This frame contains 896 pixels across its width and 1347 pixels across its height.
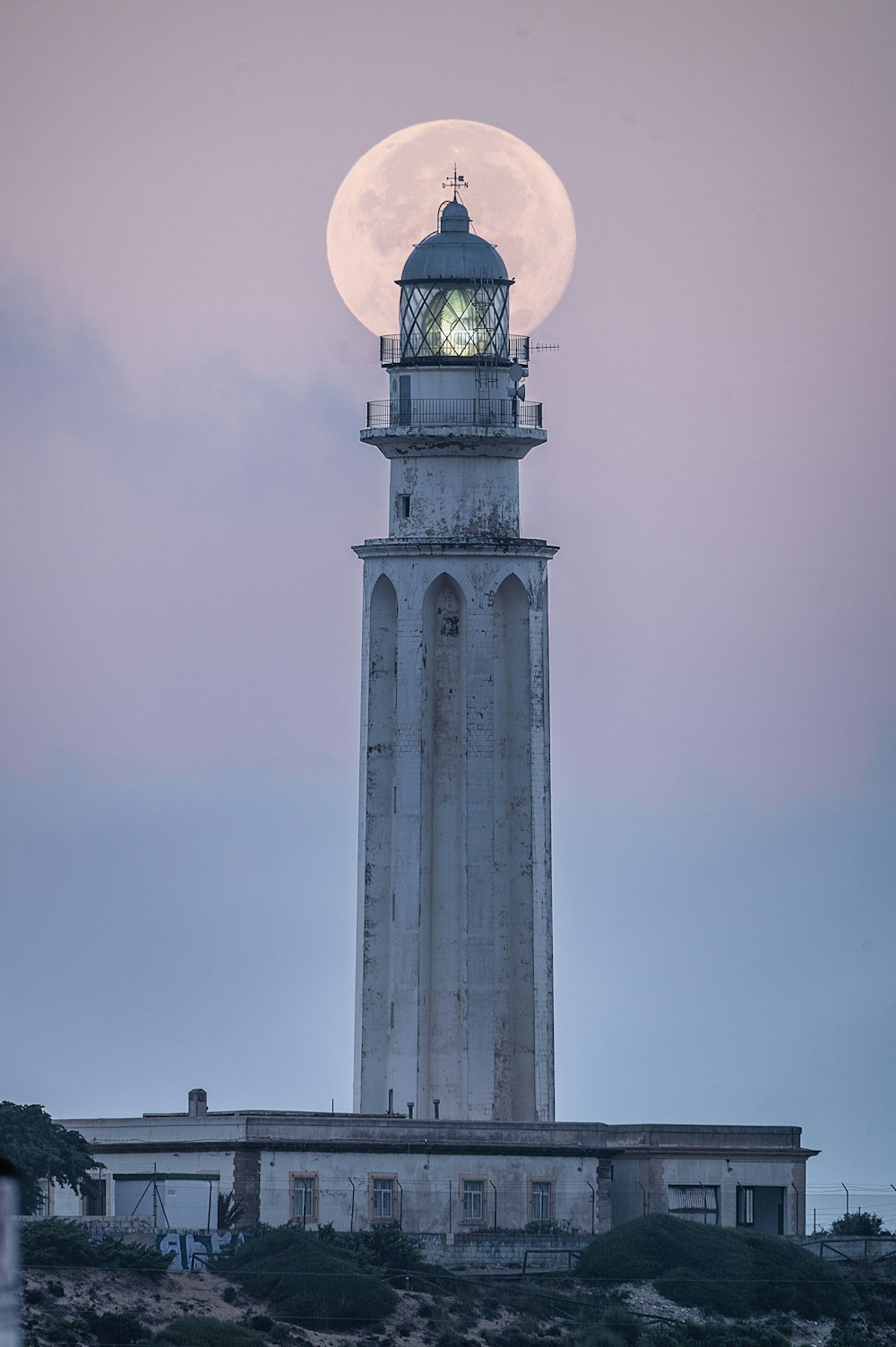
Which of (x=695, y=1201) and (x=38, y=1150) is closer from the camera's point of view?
(x=38, y=1150)

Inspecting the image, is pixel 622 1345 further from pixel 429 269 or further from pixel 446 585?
pixel 429 269

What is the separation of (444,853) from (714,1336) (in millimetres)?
18900

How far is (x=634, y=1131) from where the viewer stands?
60.5 meters

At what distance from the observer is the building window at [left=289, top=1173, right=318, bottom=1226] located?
56.1 meters

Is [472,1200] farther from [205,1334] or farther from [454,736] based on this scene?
[454,736]

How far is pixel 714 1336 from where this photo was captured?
5316cm

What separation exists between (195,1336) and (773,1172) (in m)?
20.8

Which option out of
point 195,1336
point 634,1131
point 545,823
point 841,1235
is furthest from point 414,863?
point 195,1336

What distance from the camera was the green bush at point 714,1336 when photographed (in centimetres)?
5225

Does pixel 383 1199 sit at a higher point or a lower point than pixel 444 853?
lower

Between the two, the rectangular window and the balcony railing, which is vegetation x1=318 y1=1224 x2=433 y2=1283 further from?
the balcony railing

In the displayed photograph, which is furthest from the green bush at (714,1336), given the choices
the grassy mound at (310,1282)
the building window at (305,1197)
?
the building window at (305,1197)

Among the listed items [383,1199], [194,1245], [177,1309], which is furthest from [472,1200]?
[177,1309]

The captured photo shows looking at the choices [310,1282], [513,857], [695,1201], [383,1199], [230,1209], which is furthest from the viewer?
[513,857]
